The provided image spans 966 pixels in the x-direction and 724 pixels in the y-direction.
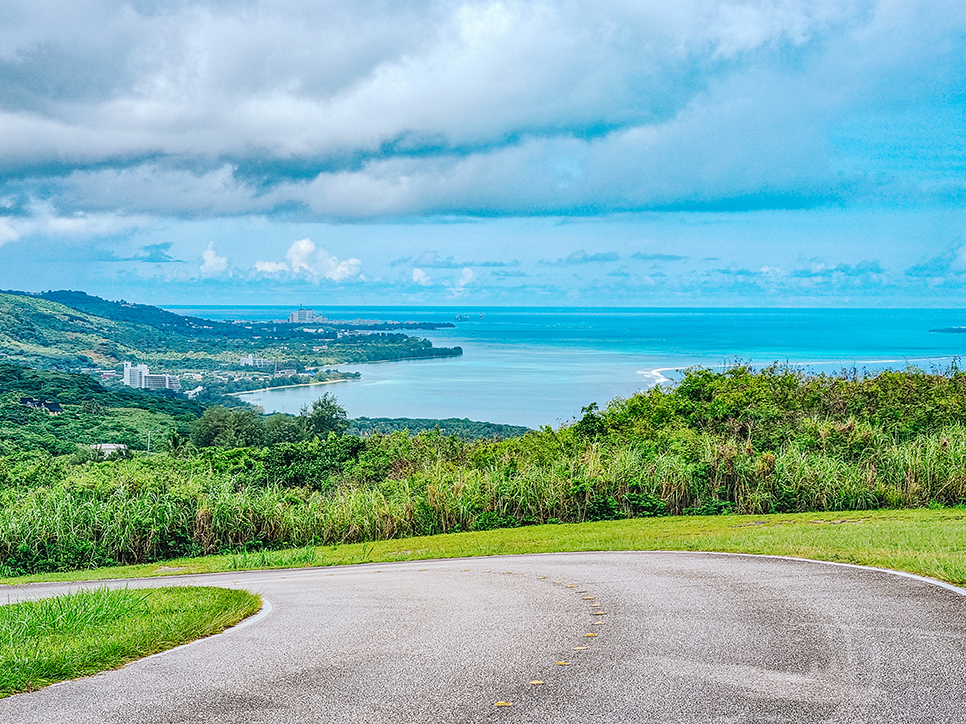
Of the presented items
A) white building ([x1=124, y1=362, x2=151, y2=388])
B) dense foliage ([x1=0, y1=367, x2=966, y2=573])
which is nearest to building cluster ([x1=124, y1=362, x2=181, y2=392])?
white building ([x1=124, y1=362, x2=151, y2=388])

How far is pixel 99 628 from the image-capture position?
745 cm

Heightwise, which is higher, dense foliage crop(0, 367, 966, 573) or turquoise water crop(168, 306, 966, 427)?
turquoise water crop(168, 306, 966, 427)

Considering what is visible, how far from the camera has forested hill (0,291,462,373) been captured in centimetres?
15888

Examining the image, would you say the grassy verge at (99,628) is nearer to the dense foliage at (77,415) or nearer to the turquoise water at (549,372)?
the dense foliage at (77,415)

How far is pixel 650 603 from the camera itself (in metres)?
8.27

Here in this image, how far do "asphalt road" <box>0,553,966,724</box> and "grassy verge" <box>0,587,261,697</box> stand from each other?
0.28 meters

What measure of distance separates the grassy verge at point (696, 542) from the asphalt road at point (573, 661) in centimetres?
269

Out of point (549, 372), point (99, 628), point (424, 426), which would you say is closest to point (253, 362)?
A: point (549, 372)

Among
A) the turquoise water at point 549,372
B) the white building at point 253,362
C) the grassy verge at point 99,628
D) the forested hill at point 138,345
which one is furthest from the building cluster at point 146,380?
the grassy verge at point 99,628

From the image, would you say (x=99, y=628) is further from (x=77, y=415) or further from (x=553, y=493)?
Result: (x=77, y=415)

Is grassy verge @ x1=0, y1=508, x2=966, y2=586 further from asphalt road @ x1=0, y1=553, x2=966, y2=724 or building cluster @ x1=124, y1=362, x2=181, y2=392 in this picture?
building cluster @ x1=124, y1=362, x2=181, y2=392

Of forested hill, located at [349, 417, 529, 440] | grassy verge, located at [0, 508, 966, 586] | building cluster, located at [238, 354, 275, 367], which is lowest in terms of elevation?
forested hill, located at [349, 417, 529, 440]

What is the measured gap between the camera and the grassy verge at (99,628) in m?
6.03

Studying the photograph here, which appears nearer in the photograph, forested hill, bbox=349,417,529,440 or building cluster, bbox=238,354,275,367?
forested hill, bbox=349,417,529,440
